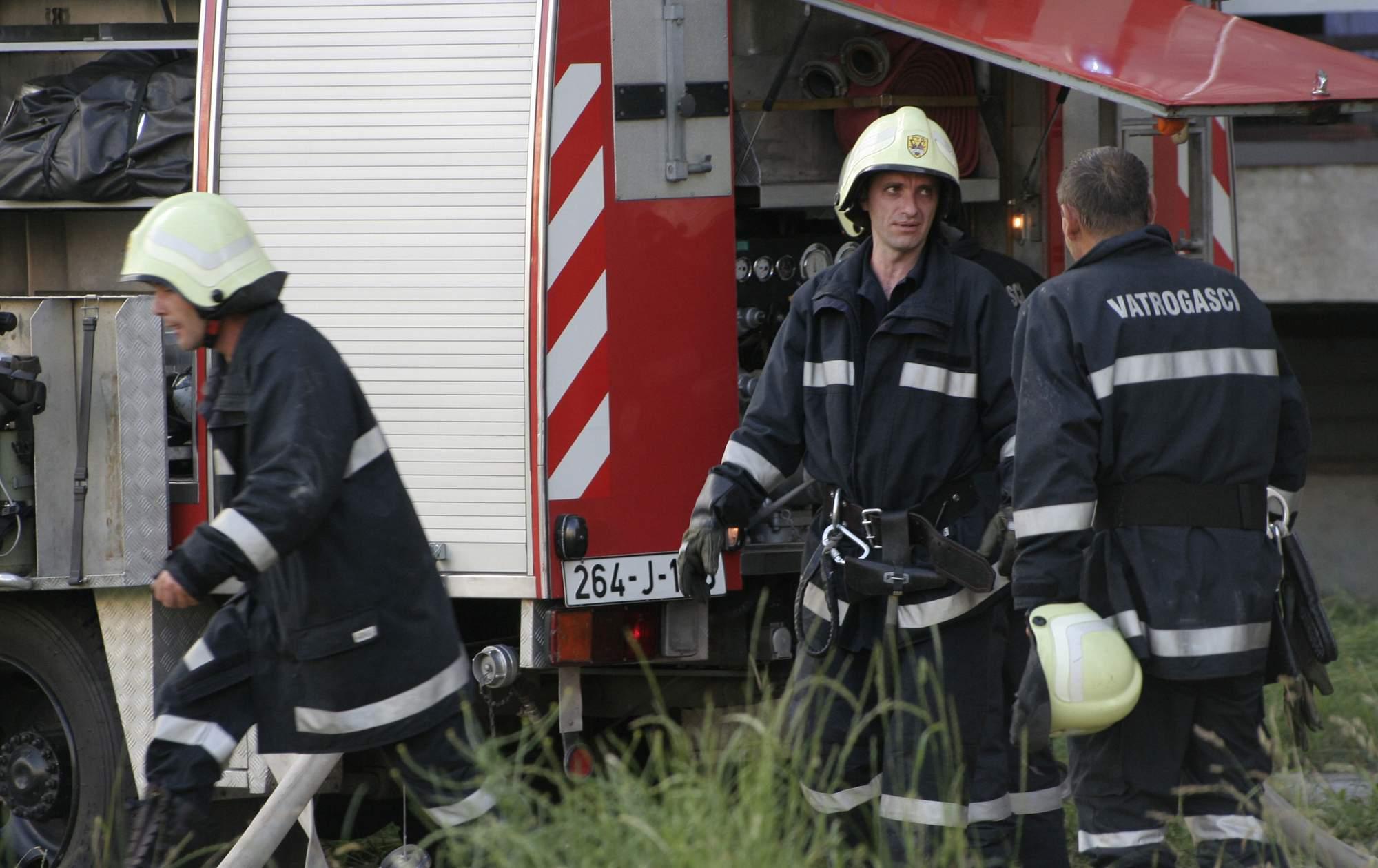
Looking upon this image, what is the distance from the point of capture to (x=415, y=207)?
450 cm

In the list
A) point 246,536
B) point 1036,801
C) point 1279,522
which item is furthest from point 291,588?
point 1279,522

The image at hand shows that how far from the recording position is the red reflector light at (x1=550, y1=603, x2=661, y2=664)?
446 cm

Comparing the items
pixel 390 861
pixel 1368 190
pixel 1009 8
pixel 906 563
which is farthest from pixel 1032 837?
pixel 1368 190

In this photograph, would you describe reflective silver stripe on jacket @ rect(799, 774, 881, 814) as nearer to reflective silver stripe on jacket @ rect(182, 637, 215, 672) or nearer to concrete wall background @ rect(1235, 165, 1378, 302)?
reflective silver stripe on jacket @ rect(182, 637, 215, 672)

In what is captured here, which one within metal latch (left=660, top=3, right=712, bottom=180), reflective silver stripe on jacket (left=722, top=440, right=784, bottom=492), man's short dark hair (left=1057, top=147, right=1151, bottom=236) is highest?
metal latch (left=660, top=3, right=712, bottom=180)

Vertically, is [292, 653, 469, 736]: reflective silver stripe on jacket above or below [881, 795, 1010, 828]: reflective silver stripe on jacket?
above

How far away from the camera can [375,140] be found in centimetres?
454

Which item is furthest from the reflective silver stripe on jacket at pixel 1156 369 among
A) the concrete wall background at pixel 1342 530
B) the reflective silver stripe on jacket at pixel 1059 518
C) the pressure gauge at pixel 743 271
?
the concrete wall background at pixel 1342 530

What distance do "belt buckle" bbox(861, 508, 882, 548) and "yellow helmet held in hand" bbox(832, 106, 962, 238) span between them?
772mm

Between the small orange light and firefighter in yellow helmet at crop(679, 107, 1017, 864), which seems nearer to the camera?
firefighter in yellow helmet at crop(679, 107, 1017, 864)

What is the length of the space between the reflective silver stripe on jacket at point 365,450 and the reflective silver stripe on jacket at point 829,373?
1.04 metres

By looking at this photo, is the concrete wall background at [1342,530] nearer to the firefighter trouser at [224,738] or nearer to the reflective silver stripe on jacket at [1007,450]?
the reflective silver stripe on jacket at [1007,450]

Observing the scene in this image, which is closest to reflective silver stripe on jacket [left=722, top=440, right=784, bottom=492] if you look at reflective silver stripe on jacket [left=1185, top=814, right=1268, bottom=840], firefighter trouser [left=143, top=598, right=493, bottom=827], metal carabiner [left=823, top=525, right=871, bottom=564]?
metal carabiner [left=823, top=525, right=871, bottom=564]

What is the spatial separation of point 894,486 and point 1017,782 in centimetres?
90
